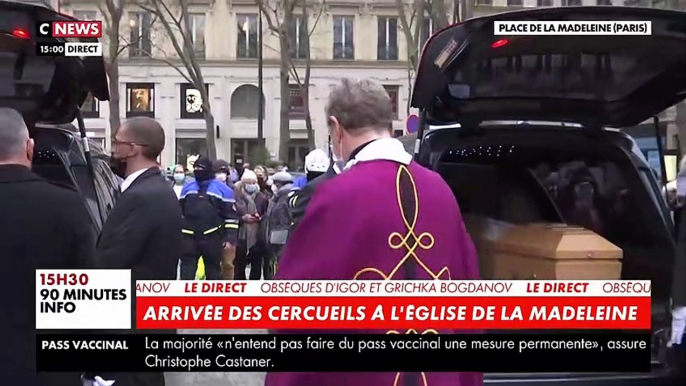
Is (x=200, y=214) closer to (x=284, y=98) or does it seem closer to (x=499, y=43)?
(x=284, y=98)

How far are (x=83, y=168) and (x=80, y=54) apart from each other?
5.00ft

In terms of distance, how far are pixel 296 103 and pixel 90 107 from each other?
900 millimetres

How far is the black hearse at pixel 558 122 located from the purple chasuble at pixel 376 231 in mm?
519

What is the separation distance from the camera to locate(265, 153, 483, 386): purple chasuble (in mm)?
2654

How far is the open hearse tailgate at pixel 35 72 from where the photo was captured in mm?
3039

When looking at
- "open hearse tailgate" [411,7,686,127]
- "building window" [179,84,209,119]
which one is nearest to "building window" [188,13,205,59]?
"building window" [179,84,209,119]

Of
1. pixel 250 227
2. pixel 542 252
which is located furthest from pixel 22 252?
pixel 250 227

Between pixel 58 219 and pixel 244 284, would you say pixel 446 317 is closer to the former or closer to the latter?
pixel 244 284

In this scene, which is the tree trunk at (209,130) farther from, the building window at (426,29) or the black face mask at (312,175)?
the black face mask at (312,175)

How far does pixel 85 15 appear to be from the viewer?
3131 mm

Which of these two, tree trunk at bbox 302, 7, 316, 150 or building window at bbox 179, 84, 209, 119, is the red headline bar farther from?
tree trunk at bbox 302, 7, 316, 150

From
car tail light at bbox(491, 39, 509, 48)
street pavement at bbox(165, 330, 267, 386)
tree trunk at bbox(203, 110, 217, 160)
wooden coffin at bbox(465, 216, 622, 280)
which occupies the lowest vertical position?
street pavement at bbox(165, 330, 267, 386)

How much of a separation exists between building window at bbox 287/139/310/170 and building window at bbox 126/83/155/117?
0.53 metres

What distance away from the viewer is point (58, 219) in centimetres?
308
